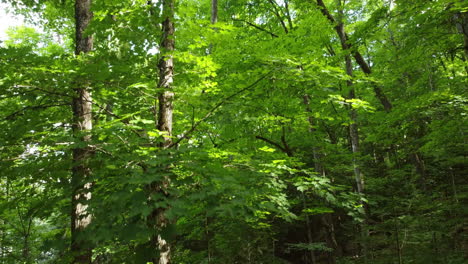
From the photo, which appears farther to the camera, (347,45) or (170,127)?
(347,45)

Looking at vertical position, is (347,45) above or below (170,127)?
above

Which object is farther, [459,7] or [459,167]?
[459,167]

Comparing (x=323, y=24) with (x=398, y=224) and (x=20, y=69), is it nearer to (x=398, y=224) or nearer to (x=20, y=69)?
(x=398, y=224)

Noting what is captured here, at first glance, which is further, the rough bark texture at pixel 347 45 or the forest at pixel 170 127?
the rough bark texture at pixel 347 45

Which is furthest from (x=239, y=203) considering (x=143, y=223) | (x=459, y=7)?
(x=459, y=7)

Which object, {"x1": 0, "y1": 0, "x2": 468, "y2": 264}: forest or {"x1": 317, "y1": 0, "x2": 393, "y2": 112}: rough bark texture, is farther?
{"x1": 317, "y1": 0, "x2": 393, "y2": 112}: rough bark texture

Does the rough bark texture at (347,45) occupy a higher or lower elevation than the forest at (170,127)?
higher

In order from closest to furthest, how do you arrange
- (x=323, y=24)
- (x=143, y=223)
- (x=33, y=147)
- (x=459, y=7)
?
(x=143, y=223), (x=33, y=147), (x=459, y=7), (x=323, y=24)

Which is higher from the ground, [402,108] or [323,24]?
[323,24]

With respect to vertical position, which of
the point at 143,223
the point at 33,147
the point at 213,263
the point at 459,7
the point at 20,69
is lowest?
the point at 213,263

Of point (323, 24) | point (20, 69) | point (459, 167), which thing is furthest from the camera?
point (459, 167)

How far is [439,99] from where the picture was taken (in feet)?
27.2

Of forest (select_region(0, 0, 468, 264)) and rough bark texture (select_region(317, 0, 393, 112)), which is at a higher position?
rough bark texture (select_region(317, 0, 393, 112))

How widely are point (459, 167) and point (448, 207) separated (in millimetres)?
9559
